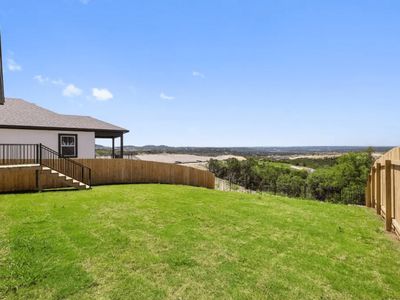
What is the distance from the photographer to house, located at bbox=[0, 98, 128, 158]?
1858 cm

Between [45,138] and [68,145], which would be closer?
[45,138]

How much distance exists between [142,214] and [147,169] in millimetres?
11361

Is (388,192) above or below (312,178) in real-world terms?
above

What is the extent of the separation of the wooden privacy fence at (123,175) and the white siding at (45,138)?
296 centimetres

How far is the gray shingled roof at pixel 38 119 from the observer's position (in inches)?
744

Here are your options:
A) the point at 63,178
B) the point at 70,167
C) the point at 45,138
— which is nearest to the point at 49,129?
the point at 45,138

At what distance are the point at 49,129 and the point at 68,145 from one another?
65.4 inches

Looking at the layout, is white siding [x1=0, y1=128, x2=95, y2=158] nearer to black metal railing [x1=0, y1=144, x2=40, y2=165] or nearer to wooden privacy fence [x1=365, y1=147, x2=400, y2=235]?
black metal railing [x1=0, y1=144, x2=40, y2=165]

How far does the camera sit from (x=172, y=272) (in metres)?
5.42

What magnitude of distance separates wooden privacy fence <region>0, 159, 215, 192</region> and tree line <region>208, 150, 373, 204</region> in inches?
827

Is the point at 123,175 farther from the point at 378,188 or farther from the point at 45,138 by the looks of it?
the point at 378,188

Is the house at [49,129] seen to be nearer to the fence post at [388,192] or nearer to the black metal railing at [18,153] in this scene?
the black metal railing at [18,153]

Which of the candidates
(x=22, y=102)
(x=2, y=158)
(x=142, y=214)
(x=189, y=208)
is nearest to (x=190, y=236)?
(x=142, y=214)

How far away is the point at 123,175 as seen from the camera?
20.1 meters
